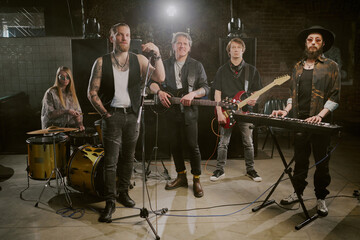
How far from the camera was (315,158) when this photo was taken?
3.15 m

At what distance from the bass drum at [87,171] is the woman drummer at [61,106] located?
2.63 feet

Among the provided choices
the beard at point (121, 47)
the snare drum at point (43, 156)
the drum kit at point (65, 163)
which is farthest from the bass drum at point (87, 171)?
the beard at point (121, 47)

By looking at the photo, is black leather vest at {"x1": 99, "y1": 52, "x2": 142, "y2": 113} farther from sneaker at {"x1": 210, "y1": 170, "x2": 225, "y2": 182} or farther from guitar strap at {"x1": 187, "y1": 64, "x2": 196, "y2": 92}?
sneaker at {"x1": 210, "y1": 170, "x2": 225, "y2": 182}

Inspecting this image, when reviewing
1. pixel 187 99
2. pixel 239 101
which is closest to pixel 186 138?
pixel 187 99

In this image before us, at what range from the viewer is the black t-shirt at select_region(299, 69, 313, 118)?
124 inches

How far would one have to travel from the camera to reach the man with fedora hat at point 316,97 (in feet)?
10.0

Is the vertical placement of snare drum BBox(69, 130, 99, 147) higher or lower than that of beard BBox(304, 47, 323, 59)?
lower

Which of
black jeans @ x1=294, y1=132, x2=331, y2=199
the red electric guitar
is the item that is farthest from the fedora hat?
black jeans @ x1=294, y1=132, x2=331, y2=199

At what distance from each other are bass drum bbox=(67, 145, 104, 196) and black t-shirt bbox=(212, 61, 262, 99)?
5.82ft

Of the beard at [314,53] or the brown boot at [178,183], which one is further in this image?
the brown boot at [178,183]

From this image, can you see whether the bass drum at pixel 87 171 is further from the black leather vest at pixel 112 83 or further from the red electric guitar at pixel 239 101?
the red electric guitar at pixel 239 101

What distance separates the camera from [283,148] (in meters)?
5.96

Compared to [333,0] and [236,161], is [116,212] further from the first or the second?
[333,0]

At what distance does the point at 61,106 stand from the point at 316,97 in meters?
3.29
